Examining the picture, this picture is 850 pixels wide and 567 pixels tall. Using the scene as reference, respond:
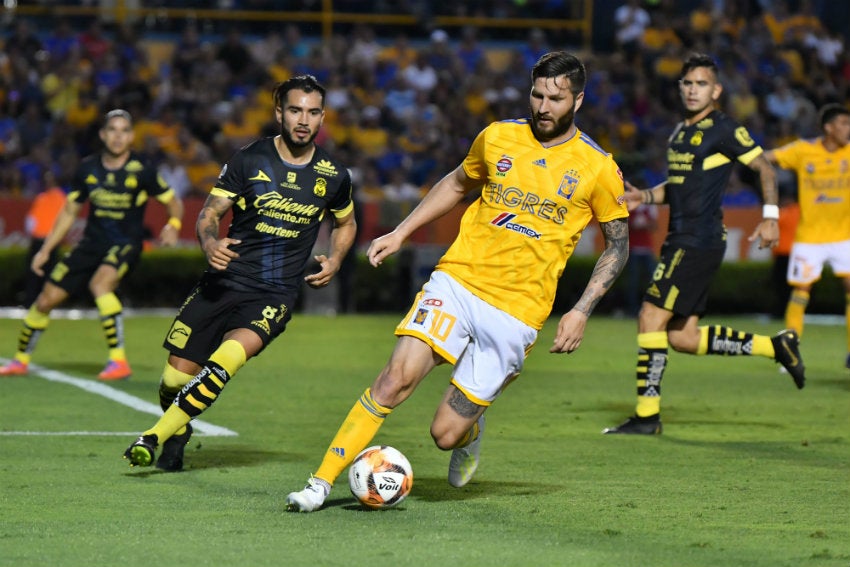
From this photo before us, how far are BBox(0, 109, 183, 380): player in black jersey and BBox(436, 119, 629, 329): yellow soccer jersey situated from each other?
6.25 metres

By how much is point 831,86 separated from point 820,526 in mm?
23695

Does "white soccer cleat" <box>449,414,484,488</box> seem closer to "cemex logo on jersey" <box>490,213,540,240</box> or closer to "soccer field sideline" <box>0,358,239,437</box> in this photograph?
"cemex logo on jersey" <box>490,213,540,240</box>

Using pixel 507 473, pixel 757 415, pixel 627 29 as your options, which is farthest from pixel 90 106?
pixel 507 473

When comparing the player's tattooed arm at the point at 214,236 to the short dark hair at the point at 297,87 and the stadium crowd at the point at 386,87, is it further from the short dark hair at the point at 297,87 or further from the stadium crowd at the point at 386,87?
the stadium crowd at the point at 386,87

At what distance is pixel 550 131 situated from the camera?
7473 mm

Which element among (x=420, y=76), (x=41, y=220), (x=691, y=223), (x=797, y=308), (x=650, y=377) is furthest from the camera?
(x=420, y=76)

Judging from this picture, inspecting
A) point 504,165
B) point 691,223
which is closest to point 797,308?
point 691,223

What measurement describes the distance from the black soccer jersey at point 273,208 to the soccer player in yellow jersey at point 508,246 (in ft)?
3.93

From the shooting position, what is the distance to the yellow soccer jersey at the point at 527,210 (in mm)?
7504

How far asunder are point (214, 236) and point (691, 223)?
408cm

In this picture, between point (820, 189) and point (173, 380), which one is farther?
point (820, 189)

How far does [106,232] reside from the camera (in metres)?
13.8

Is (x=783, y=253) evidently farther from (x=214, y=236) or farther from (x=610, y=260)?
(x=214, y=236)

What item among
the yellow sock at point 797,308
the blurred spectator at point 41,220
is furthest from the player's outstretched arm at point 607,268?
the blurred spectator at point 41,220
